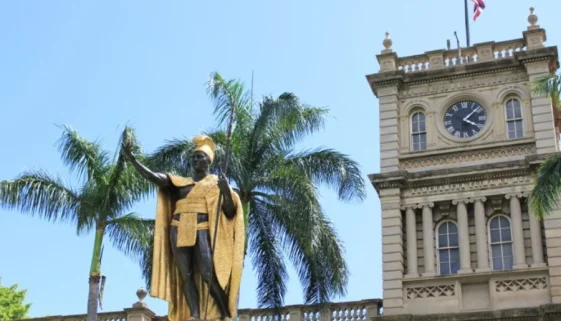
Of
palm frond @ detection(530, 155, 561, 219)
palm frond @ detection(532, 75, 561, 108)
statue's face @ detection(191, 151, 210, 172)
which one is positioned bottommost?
statue's face @ detection(191, 151, 210, 172)

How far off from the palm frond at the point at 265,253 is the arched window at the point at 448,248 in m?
6.54

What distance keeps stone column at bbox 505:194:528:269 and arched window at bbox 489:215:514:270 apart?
0.84 ft

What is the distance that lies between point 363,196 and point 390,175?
19.3 feet

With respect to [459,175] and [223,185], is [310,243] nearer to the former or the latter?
[459,175]

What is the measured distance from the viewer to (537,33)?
29375mm

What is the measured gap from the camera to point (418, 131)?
98.2 ft

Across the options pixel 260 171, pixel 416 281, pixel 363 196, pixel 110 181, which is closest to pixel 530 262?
pixel 416 281

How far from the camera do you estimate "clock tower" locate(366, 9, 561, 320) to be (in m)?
26.7

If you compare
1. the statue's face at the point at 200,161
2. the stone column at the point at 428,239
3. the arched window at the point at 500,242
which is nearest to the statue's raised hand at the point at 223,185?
the statue's face at the point at 200,161

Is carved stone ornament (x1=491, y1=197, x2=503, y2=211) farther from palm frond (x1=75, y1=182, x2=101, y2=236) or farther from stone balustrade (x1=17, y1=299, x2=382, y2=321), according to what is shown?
palm frond (x1=75, y1=182, x2=101, y2=236)

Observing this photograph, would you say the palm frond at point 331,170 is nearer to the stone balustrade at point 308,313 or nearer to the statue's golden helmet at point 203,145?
the stone balustrade at point 308,313

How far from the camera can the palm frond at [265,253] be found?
22.6 m

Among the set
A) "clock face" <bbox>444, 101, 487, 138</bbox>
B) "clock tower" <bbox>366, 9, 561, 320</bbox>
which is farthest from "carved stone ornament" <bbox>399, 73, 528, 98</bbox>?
"clock face" <bbox>444, 101, 487, 138</bbox>

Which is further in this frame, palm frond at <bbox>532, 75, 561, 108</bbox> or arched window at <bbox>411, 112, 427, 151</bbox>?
arched window at <bbox>411, 112, 427, 151</bbox>
